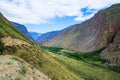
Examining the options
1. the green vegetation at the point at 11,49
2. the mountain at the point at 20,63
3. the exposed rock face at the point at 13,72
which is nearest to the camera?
the exposed rock face at the point at 13,72

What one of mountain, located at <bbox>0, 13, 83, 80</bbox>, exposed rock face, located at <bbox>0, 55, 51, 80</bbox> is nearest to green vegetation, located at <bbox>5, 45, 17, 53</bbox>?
mountain, located at <bbox>0, 13, 83, 80</bbox>

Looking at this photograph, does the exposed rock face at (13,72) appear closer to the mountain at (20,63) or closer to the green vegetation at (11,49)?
the mountain at (20,63)

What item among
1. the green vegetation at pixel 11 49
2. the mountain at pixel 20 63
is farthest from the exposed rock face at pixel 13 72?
the green vegetation at pixel 11 49

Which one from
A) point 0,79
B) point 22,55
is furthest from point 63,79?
point 0,79

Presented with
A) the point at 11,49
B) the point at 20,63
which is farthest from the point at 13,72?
the point at 11,49

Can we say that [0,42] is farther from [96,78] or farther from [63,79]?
[96,78]

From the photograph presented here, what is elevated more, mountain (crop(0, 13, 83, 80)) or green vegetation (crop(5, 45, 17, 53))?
green vegetation (crop(5, 45, 17, 53))

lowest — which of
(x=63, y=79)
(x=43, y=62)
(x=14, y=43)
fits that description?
(x=63, y=79)

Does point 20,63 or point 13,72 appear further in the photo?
point 20,63

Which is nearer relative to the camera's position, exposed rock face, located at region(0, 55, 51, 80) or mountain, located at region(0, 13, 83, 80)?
exposed rock face, located at region(0, 55, 51, 80)

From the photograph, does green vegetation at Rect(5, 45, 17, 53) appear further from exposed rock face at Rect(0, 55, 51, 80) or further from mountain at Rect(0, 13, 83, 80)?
exposed rock face at Rect(0, 55, 51, 80)

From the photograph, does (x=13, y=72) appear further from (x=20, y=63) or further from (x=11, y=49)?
(x=11, y=49)
